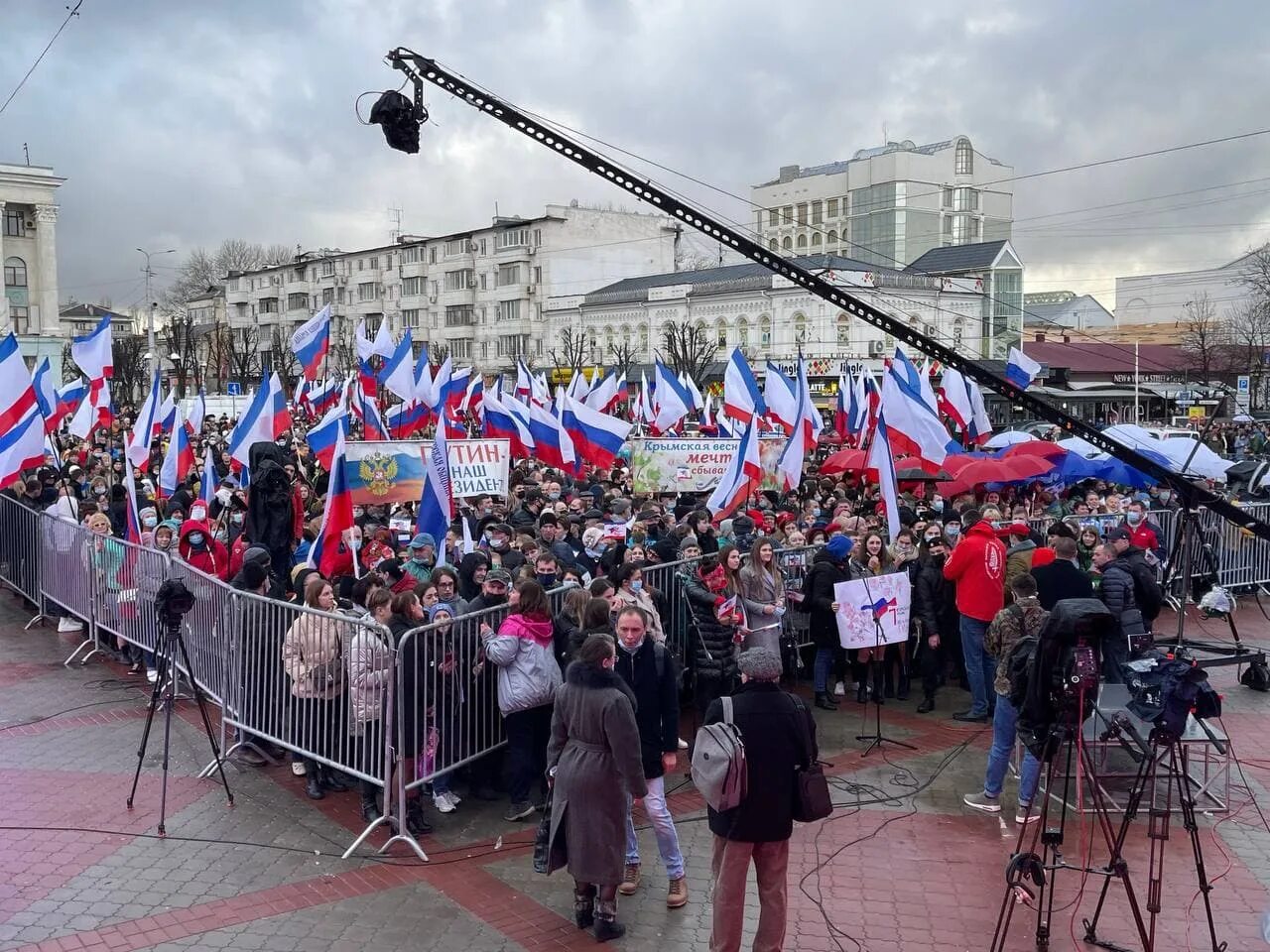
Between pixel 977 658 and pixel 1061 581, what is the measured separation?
1074mm

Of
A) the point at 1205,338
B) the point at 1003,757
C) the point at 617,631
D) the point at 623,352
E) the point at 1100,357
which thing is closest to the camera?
the point at 617,631

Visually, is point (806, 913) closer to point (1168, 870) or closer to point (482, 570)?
point (1168, 870)

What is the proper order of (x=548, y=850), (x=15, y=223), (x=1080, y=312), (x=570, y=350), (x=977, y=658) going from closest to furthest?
1. (x=548, y=850)
2. (x=977, y=658)
3. (x=570, y=350)
4. (x=15, y=223)
5. (x=1080, y=312)

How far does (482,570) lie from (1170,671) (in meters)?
5.82

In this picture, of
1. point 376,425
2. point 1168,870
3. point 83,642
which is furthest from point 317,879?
point 376,425

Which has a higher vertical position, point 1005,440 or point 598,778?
point 1005,440

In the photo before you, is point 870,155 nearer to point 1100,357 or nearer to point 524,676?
point 1100,357

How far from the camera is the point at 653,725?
6.54 m

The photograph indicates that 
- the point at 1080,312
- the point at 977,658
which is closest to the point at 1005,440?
the point at 977,658

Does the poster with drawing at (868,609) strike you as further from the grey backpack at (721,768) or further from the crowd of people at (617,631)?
the grey backpack at (721,768)

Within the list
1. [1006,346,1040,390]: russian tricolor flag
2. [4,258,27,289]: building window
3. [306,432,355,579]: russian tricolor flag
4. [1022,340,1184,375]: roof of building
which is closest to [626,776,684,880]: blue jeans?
[306,432,355,579]: russian tricolor flag

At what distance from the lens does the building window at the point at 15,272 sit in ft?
238

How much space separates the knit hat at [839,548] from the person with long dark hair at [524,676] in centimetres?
373

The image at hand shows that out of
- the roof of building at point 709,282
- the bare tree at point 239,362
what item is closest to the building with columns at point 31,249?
the bare tree at point 239,362
